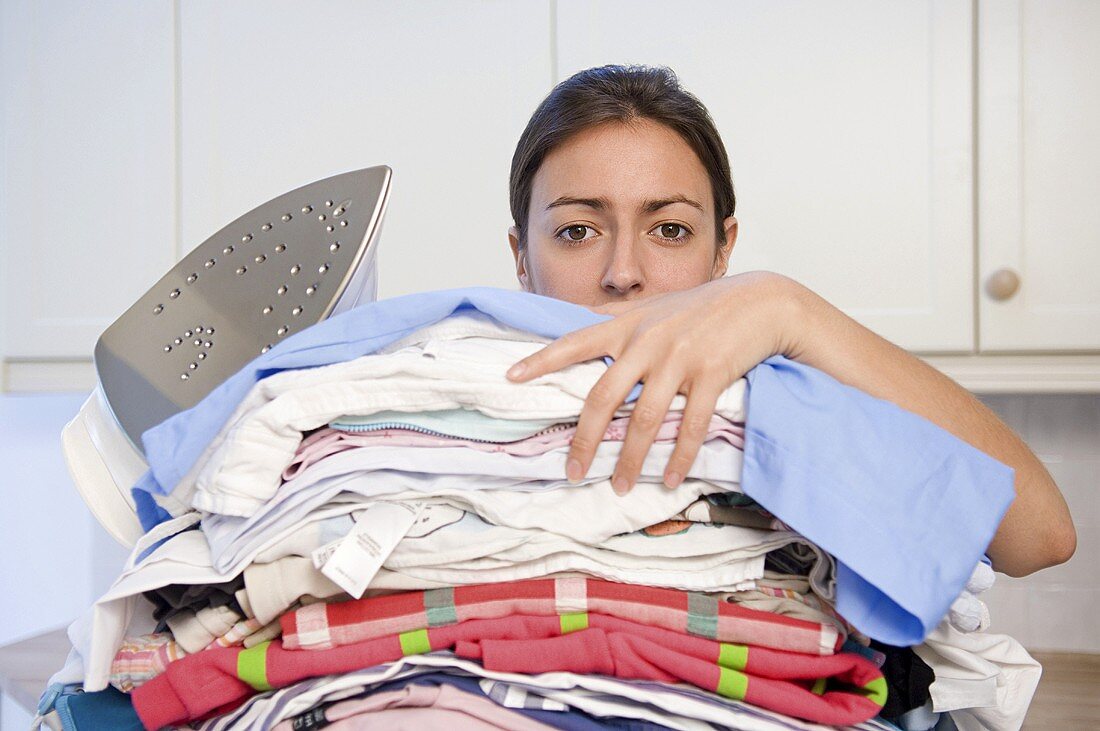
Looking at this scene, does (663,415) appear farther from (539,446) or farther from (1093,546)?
(1093,546)

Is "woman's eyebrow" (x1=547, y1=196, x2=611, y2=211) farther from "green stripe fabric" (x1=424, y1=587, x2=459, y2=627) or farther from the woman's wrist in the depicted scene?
"green stripe fabric" (x1=424, y1=587, x2=459, y2=627)

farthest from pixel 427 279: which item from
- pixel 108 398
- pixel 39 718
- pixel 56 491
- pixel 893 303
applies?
pixel 56 491

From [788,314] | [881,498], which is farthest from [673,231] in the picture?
[881,498]

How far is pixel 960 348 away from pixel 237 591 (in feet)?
4.17

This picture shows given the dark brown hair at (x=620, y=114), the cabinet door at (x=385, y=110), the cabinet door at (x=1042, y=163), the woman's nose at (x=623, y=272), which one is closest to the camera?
the woman's nose at (x=623, y=272)

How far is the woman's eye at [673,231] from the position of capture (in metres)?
0.90

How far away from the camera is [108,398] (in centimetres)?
59

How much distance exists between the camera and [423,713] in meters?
0.46

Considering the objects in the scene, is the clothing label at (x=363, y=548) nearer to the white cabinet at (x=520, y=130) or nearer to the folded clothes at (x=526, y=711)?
A: the folded clothes at (x=526, y=711)

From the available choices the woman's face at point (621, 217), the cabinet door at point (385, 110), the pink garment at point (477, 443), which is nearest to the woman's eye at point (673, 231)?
the woman's face at point (621, 217)

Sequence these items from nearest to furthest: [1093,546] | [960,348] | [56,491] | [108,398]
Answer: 1. [108,398]
2. [960,348]
3. [1093,546]
4. [56,491]

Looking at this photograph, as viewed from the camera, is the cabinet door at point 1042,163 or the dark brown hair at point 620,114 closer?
the dark brown hair at point 620,114

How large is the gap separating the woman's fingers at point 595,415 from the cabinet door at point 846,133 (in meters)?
1.08

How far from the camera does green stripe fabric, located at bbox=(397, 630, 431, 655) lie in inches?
18.8
